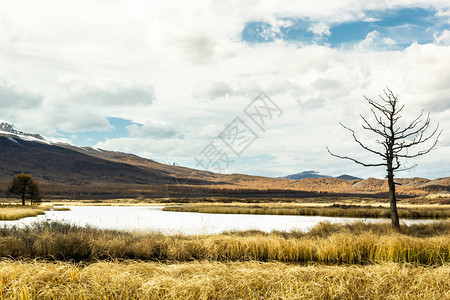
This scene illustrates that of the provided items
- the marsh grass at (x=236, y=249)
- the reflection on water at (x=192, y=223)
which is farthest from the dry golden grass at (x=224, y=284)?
the reflection on water at (x=192, y=223)

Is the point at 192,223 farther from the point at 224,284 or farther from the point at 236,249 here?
the point at 224,284

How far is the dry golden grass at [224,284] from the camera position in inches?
340

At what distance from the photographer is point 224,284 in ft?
30.8

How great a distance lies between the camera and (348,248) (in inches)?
611

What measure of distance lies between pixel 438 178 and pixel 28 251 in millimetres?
209232

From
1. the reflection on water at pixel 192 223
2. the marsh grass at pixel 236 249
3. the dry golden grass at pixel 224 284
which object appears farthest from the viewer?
the reflection on water at pixel 192 223

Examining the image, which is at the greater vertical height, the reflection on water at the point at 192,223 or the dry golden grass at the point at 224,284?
the dry golden grass at the point at 224,284

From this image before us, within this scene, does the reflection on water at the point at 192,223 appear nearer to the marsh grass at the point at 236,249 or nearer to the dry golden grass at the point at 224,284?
the marsh grass at the point at 236,249

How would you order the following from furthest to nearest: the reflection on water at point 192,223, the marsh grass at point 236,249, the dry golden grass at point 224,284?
1. the reflection on water at point 192,223
2. the marsh grass at point 236,249
3. the dry golden grass at point 224,284

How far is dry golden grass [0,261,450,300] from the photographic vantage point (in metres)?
8.64

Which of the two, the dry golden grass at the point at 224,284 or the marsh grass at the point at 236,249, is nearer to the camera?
the dry golden grass at the point at 224,284

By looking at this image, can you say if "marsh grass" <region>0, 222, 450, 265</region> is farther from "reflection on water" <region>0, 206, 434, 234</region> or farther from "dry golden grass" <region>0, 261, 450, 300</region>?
"reflection on water" <region>0, 206, 434, 234</region>

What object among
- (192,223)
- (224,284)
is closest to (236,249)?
(224,284)

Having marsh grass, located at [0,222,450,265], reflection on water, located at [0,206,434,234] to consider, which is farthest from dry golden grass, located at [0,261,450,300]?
reflection on water, located at [0,206,434,234]
